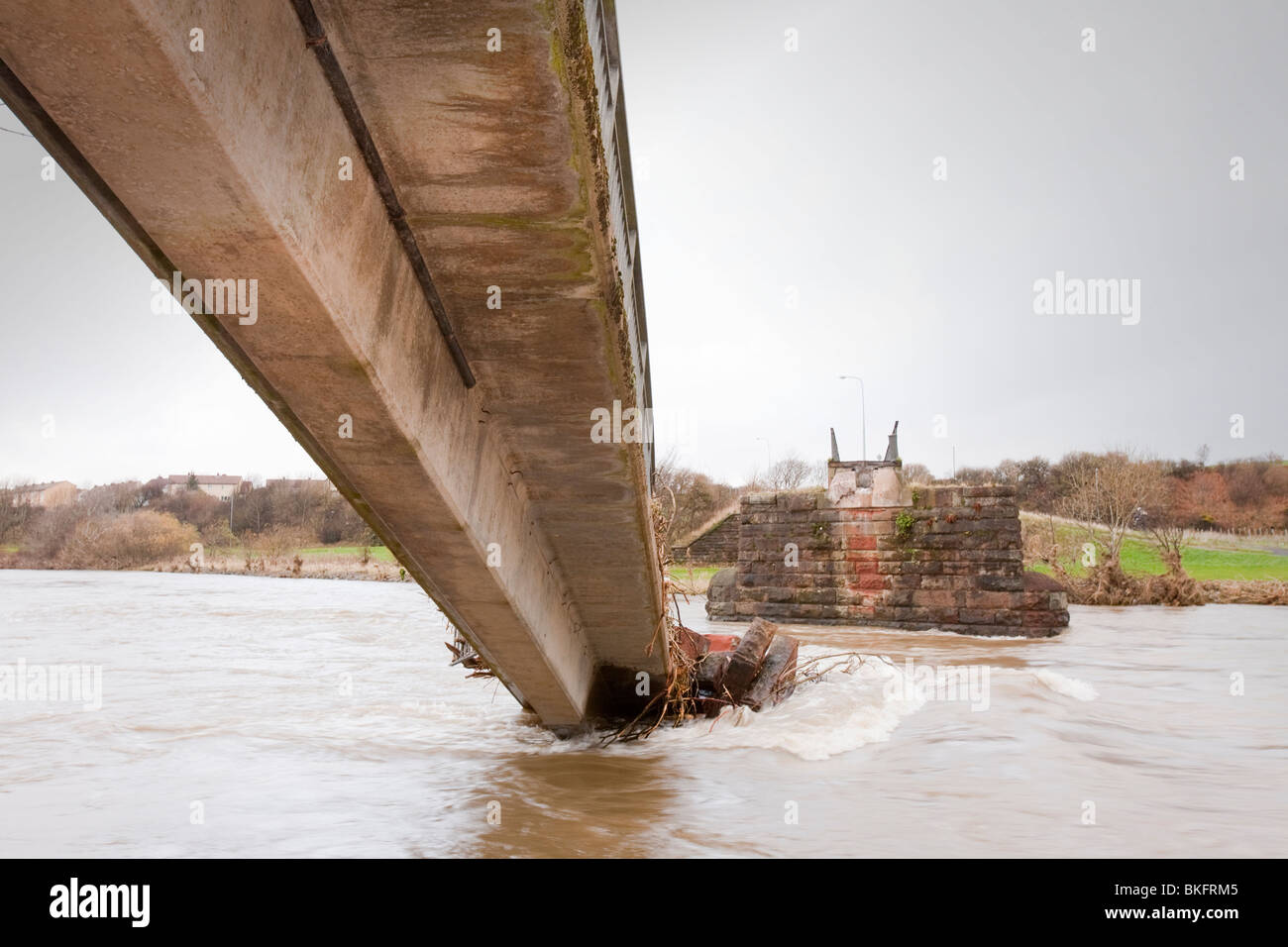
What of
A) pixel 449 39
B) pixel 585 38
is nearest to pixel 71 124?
pixel 449 39

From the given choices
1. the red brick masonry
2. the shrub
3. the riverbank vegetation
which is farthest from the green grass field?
the shrub

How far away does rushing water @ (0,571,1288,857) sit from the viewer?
4.53 metres

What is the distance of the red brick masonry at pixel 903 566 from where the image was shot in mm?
16953

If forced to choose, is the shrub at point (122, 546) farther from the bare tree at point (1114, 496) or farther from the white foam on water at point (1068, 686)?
the white foam on water at point (1068, 686)

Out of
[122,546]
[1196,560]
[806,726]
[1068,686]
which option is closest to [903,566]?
[1068,686]

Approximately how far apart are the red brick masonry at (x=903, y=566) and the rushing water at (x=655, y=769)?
4339 mm

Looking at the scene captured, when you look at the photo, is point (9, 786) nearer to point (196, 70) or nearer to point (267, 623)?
point (196, 70)

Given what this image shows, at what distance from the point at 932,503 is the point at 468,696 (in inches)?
446

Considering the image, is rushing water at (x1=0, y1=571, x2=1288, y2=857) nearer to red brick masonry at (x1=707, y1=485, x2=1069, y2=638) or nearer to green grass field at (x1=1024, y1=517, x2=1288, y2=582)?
red brick masonry at (x1=707, y1=485, x2=1069, y2=638)

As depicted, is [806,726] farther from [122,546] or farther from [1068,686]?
[122,546]

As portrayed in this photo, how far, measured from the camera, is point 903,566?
17766 millimetres

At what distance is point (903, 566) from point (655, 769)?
1269 cm

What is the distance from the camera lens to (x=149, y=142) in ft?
8.23

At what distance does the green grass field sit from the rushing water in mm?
21602
